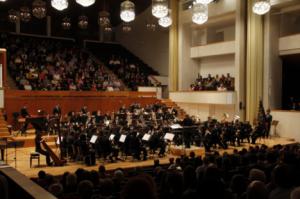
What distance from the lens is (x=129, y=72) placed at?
25719 millimetres

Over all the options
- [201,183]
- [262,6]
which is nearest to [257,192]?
[201,183]

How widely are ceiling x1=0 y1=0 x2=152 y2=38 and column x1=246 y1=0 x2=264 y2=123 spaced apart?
257 inches

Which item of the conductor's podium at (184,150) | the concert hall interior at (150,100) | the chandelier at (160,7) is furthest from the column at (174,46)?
the chandelier at (160,7)

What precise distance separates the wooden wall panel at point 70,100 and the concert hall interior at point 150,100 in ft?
0.20

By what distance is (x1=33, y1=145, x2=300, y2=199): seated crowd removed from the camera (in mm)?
3125

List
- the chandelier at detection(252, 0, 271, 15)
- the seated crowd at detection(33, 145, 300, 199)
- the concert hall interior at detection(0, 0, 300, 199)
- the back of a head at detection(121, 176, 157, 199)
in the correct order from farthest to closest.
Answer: the chandelier at detection(252, 0, 271, 15)
the concert hall interior at detection(0, 0, 300, 199)
the seated crowd at detection(33, 145, 300, 199)
the back of a head at detection(121, 176, 157, 199)

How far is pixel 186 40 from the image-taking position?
2352cm

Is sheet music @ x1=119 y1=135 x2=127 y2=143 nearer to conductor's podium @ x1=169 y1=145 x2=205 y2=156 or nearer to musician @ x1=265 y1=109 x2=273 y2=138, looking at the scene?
conductor's podium @ x1=169 y1=145 x2=205 y2=156

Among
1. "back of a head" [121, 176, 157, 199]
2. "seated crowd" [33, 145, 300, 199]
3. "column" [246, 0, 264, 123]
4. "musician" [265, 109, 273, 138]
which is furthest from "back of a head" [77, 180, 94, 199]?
"column" [246, 0, 264, 123]

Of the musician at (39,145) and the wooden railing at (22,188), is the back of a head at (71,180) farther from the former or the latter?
the musician at (39,145)

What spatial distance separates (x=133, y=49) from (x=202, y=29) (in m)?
7.74

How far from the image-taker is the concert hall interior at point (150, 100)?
5.83 m

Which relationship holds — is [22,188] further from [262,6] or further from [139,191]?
[262,6]

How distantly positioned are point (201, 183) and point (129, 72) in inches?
896
